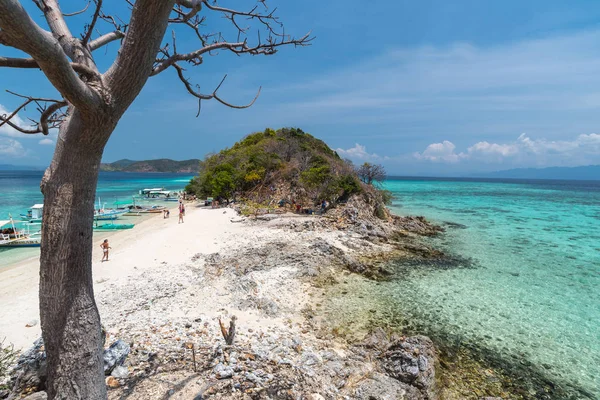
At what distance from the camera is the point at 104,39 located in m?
2.94

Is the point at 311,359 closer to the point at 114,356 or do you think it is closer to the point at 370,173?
the point at 114,356

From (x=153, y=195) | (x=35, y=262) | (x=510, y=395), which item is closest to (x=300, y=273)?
(x=510, y=395)

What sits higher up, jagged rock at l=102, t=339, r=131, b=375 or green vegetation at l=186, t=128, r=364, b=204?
green vegetation at l=186, t=128, r=364, b=204

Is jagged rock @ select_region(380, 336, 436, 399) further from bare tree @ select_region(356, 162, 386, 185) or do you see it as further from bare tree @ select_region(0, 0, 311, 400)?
bare tree @ select_region(356, 162, 386, 185)

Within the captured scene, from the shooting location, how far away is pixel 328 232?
56.3 ft

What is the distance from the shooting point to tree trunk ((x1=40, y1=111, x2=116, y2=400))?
92.7 inches

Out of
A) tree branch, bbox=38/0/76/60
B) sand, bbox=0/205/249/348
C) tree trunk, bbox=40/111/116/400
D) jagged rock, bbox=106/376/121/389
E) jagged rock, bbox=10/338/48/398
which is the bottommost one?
sand, bbox=0/205/249/348

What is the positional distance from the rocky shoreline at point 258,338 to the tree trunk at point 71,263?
1.81 m

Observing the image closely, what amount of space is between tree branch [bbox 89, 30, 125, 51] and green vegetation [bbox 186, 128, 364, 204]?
20592mm

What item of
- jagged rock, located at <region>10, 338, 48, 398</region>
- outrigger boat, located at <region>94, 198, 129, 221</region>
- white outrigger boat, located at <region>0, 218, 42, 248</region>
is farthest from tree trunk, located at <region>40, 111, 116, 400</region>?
outrigger boat, located at <region>94, 198, 129, 221</region>

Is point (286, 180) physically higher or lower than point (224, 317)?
higher

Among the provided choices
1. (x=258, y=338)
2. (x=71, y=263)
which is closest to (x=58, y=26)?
(x=71, y=263)

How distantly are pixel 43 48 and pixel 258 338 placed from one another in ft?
21.2

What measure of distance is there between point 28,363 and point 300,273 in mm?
8039
